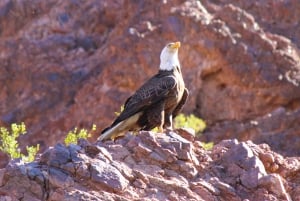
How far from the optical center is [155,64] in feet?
84.7

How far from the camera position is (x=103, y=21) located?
27875 mm

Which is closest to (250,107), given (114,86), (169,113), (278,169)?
(114,86)

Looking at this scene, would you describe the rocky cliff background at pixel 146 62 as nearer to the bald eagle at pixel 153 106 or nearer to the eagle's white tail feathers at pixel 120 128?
the bald eagle at pixel 153 106

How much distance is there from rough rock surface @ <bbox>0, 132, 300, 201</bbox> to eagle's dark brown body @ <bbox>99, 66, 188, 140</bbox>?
1.60 m

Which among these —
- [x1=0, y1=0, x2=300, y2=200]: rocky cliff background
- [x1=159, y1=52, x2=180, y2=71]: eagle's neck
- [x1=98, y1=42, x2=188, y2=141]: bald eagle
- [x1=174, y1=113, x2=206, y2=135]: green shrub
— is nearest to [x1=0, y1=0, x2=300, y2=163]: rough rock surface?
[x1=0, y1=0, x2=300, y2=200]: rocky cliff background

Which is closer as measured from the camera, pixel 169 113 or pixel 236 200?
pixel 236 200

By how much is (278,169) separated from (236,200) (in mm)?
1280

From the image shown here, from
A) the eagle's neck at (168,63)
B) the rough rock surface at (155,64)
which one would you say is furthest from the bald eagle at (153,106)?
the rough rock surface at (155,64)

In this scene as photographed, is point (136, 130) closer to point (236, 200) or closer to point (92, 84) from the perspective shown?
point (236, 200)

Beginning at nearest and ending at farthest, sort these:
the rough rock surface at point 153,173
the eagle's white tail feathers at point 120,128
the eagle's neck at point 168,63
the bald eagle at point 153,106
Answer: the rough rock surface at point 153,173 < the eagle's white tail feathers at point 120,128 < the bald eagle at point 153,106 < the eagle's neck at point 168,63

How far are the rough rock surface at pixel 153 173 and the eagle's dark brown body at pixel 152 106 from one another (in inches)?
63.1

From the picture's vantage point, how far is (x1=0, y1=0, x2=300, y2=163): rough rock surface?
25703mm

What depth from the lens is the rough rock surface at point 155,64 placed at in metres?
25.7

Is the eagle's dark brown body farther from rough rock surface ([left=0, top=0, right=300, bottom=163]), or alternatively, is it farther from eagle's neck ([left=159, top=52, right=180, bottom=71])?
rough rock surface ([left=0, top=0, right=300, bottom=163])
